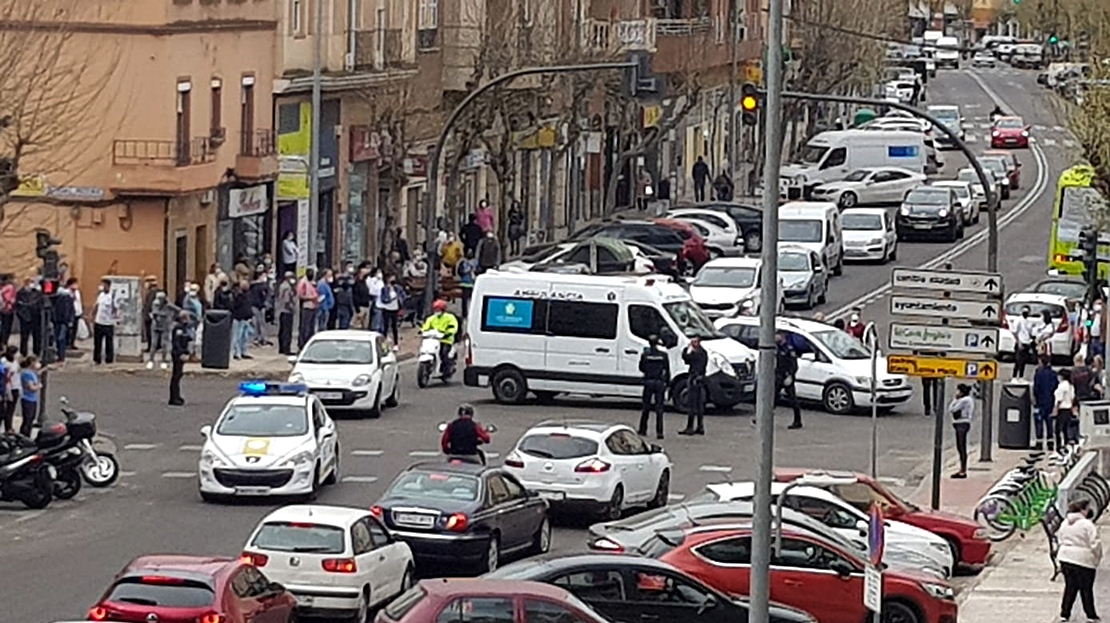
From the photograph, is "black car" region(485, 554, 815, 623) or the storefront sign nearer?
"black car" region(485, 554, 815, 623)

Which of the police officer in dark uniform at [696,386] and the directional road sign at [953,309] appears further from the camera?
the police officer in dark uniform at [696,386]

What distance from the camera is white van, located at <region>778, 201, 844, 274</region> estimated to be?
60781 mm

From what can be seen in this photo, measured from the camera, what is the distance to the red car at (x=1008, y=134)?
4117 inches

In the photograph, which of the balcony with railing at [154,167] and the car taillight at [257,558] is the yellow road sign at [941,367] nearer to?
the car taillight at [257,558]

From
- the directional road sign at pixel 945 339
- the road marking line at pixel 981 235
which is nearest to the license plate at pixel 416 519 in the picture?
the directional road sign at pixel 945 339

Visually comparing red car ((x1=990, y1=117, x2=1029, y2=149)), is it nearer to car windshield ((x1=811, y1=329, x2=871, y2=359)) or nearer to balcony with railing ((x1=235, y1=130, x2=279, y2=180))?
balcony with railing ((x1=235, y1=130, x2=279, y2=180))

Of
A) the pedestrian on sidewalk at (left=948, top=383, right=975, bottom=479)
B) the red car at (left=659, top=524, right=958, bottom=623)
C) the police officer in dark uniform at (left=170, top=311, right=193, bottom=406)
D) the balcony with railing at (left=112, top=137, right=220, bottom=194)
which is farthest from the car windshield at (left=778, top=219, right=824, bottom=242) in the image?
the red car at (left=659, top=524, right=958, bottom=623)

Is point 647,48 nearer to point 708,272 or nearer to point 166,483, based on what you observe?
point 708,272

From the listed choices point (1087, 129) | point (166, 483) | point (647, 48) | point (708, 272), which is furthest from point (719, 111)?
point (166, 483)

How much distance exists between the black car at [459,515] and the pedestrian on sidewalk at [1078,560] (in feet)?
19.0

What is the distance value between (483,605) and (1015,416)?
21534 millimetres

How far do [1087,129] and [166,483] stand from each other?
19115 millimetres

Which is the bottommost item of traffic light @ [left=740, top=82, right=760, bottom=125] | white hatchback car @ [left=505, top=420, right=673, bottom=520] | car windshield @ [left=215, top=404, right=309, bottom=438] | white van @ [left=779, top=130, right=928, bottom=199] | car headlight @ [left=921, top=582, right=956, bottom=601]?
car headlight @ [left=921, top=582, right=956, bottom=601]

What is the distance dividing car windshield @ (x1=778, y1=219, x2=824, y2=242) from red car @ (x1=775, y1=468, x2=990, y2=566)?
3028 cm
